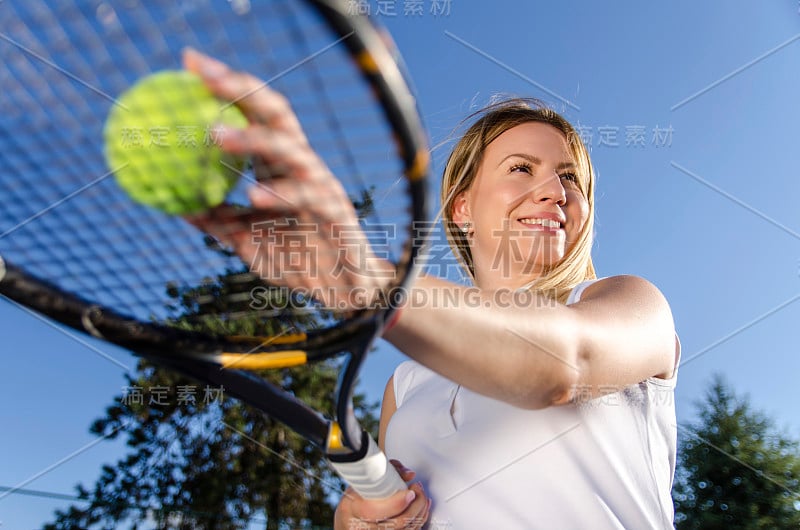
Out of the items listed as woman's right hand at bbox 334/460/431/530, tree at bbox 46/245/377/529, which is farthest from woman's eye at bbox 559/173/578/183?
tree at bbox 46/245/377/529

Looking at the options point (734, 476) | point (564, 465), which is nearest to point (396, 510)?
point (564, 465)

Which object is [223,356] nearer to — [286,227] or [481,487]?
[286,227]

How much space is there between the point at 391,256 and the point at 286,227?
0.27 feet

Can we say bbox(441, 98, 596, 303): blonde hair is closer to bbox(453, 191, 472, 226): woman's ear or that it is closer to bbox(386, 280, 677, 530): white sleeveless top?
bbox(453, 191, 472, 226): woman's ear

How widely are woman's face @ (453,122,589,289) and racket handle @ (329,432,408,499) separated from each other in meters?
0.36

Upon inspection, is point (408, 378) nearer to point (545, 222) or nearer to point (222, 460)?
point (545, 222)

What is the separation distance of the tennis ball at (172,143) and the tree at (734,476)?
26.9 ft

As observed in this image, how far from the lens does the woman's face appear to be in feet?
2.94

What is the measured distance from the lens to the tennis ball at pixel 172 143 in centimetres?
48

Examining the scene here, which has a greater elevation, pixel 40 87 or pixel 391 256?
pixel 40 87

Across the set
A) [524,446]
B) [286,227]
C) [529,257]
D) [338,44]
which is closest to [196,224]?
[286,227]

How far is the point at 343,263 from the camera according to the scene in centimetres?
46

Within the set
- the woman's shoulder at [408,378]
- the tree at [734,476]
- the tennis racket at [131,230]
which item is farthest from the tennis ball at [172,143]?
the tree at [734,476]

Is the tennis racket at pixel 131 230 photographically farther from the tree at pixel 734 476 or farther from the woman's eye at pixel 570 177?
the tree at pixel 734 476
